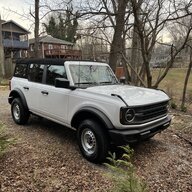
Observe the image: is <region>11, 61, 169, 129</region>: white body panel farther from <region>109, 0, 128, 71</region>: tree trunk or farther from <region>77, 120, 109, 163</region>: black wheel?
<region>109, 0, 128, 71</region>: tree trunk

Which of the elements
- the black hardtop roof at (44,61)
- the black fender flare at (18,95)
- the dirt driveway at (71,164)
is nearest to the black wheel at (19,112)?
the black fender flare at (18,95)

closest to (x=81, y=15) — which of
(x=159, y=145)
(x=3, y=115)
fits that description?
(x=3, y=115)

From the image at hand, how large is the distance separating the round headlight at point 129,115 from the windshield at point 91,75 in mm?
1319

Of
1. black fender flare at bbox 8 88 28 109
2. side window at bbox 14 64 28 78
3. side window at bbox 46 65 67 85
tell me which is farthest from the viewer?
side window at bbox 14 64 28 78

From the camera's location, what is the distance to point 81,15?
9.89m

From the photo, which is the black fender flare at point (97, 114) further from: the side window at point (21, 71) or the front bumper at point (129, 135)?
the side window at point (21, 71)

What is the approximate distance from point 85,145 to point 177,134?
8.57 feet

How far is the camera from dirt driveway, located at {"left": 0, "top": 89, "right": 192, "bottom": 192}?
3.73 meters

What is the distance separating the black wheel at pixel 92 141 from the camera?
4.21 meters

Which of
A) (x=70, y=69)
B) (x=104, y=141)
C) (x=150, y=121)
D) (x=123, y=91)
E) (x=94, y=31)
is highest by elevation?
(x=94, y=31)

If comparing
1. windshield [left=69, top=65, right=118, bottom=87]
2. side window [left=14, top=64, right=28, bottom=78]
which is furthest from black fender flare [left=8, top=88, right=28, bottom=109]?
windshield [left=69, top=65, right=118, bottom=87]

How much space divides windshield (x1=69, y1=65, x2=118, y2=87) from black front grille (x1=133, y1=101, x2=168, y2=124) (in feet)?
4.35

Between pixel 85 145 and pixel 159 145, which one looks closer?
pixel 85 145

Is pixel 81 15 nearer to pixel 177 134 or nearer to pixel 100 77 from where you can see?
pixel 100 77
